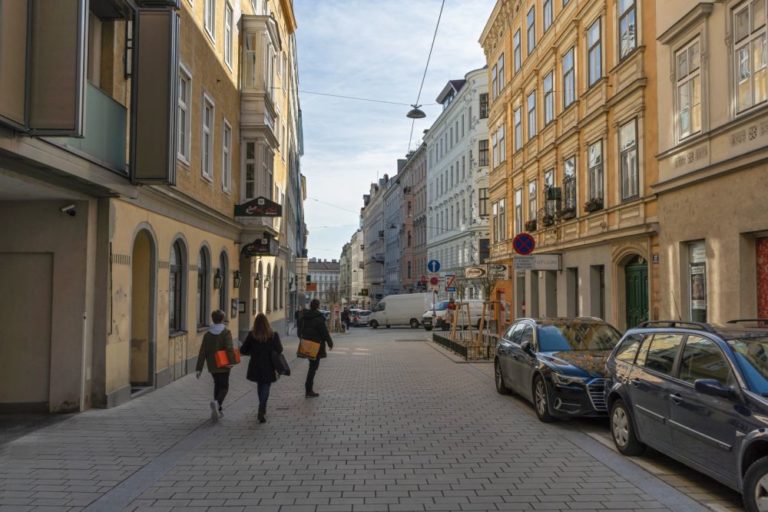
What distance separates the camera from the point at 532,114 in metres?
26.6

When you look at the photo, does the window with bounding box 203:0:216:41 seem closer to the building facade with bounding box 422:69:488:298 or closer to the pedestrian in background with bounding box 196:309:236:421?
the pedestrian in background with bounding box 196:309:236:421

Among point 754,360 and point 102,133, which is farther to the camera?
point 102,133

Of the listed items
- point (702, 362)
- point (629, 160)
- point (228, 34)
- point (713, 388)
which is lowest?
point (713, 388)

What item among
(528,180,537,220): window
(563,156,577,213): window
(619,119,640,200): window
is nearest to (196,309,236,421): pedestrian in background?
(619,119,640,200): window

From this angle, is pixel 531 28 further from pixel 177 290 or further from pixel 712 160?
pixel 177 290

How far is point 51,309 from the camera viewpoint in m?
10.0

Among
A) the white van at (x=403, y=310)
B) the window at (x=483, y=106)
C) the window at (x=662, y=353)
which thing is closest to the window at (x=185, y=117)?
the window at (x=662, y=353)

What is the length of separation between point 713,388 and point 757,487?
2.73 ft

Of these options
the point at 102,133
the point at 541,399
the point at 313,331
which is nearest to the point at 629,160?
the point at 541,399

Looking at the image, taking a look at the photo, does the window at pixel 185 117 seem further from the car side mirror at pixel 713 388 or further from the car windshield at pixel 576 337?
the car side mirror at pixel 713 388

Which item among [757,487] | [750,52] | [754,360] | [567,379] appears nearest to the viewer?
[757,487]

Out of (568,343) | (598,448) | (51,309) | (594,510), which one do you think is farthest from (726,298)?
(51,309)

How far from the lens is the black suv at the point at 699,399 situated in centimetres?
528

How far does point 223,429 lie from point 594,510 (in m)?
5.34
